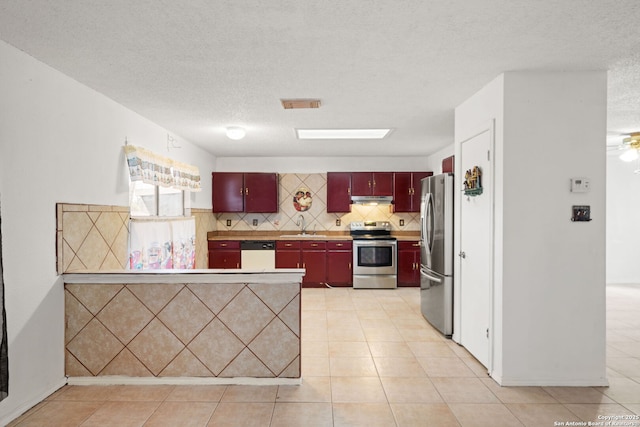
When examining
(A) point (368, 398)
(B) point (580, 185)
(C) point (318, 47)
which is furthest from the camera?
(B) point (580, 185)

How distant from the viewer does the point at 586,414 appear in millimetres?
2346

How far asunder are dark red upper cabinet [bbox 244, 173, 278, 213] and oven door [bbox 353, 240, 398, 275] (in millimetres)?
1642

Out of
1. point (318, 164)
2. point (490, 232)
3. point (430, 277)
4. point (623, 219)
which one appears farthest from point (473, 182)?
point (623, 219)

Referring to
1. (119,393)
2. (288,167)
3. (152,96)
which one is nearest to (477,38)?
(152,96)

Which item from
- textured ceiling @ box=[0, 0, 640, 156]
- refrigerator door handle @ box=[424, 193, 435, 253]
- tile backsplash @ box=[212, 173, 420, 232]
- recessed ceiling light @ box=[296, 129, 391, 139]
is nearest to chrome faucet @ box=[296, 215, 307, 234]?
tile backsplash @ box=[212, 173, 420, 232]

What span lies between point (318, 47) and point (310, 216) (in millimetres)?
4575

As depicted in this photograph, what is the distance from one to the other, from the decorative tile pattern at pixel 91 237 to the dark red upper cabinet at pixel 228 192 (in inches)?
115

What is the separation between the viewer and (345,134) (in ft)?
16.9

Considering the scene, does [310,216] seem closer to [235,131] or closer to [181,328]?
[235,131]

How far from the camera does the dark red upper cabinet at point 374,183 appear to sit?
6473 mm

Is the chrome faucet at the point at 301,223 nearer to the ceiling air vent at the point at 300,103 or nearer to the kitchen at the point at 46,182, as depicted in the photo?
the ceiling air vent at the point at 300,103

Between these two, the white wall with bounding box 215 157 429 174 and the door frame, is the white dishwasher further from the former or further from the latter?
the door frame

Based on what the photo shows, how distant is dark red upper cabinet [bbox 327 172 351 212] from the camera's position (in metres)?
6.52

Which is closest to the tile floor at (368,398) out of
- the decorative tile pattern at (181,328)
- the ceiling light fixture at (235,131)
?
the decorative tile pattern at (181,328)
